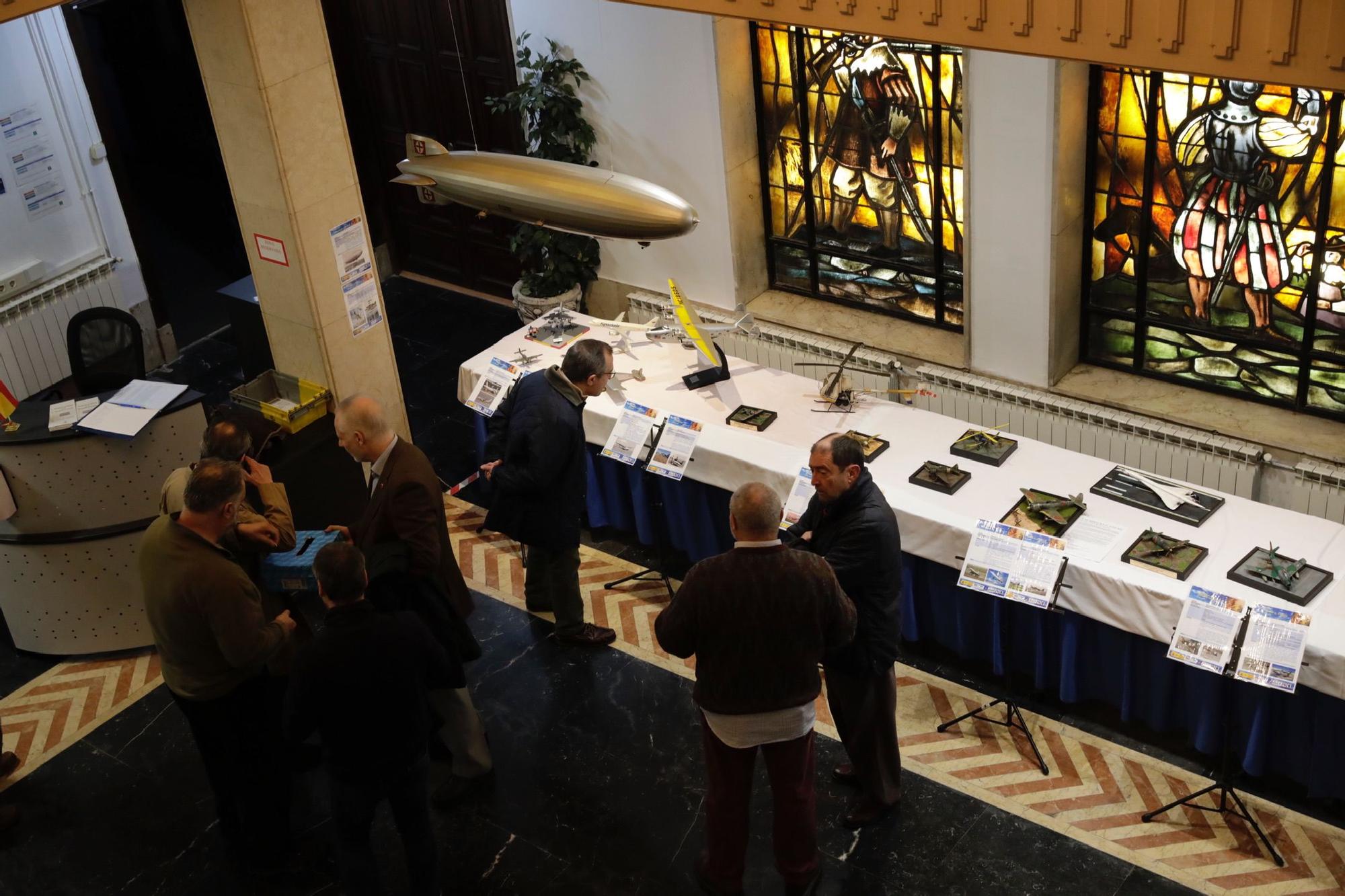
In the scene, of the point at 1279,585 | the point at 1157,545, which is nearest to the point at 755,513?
the point at 1157,545

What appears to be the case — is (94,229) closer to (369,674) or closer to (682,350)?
(682,350)

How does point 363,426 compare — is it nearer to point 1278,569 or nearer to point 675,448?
point 675,448

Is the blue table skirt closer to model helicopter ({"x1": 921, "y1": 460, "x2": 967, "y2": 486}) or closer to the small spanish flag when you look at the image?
model helicopter ({"x1": 921, "y1": 460, "x2": 967, "y2": 486})

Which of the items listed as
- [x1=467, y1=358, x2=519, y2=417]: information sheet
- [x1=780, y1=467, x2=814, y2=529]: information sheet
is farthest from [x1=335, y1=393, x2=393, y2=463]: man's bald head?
[x1=467, y1=358, x2=519, y2=417]: information sheet

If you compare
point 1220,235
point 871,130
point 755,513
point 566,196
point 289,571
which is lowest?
point 289,571

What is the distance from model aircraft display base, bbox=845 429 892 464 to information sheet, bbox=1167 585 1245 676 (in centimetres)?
179

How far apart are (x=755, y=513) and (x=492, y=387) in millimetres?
3561

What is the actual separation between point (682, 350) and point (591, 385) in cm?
202

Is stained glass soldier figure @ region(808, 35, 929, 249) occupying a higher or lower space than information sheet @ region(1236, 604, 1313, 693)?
higher

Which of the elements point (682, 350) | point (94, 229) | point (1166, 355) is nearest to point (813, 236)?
point (682, 350)

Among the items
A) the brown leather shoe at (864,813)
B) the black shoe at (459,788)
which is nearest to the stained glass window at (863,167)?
the brown leather shoe at (864,813)

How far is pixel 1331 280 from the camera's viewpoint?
7059mm

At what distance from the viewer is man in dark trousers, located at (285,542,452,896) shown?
4598 mm

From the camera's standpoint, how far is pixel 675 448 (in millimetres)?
7098
